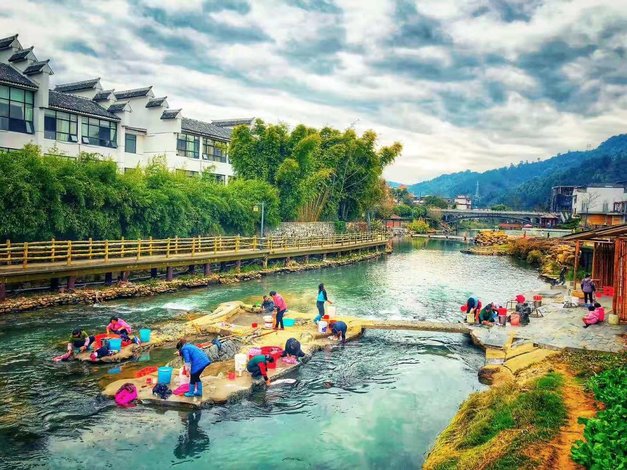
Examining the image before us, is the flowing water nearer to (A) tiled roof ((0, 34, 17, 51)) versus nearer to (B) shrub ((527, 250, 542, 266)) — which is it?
(A) tiled roof ((0, 34, 17, 51))

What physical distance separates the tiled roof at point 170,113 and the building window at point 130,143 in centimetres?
306

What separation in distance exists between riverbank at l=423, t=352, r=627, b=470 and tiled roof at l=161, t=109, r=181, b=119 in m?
36.6

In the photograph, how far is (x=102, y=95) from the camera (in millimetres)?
39656

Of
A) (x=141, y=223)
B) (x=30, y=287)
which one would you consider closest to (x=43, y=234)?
(x=30, y=287)

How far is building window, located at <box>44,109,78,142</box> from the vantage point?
1308 inches

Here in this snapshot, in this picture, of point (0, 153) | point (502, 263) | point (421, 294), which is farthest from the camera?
point (502, 263)

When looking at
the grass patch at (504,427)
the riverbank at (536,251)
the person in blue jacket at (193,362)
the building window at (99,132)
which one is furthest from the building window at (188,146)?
the grass patch at (504,427)

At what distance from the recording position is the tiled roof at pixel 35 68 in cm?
3114

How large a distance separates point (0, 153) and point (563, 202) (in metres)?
125

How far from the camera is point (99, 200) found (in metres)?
26.1

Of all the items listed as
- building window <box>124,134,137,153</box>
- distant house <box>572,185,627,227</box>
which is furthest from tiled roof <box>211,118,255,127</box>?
distant house <box>572,185,627,227</box>

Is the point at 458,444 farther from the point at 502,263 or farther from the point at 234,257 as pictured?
the point at 502,263

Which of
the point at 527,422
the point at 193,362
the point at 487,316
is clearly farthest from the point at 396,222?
the point at 527,422

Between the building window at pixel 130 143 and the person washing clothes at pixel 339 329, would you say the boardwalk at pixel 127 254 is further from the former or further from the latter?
the building window at pixel 130 143
